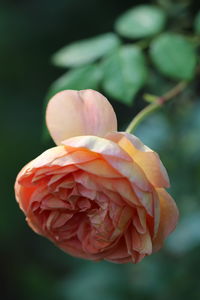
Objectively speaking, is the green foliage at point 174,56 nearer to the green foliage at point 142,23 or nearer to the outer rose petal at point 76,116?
the green foliage at point 142,23

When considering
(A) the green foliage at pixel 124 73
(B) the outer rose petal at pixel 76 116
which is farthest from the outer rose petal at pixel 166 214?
(A) the green foliage at pixel 124 73

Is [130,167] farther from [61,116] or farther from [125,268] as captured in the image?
[125,268]

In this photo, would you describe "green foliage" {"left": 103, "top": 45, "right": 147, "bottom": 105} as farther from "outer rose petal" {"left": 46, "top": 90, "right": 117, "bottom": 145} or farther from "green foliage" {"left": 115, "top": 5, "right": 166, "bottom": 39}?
"outer rose petal" {"left": 46, "top": 90, "right": 117, "bottom": 145}

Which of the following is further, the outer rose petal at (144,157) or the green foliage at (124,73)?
the green foliage at (124,73)

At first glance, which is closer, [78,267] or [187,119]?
[187,119]

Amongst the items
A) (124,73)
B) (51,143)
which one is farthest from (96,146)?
(51,143)

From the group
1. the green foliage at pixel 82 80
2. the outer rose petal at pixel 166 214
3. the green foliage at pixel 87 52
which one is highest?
the green foliage at pixel 87 52

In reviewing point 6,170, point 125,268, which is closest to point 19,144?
point 6,170
